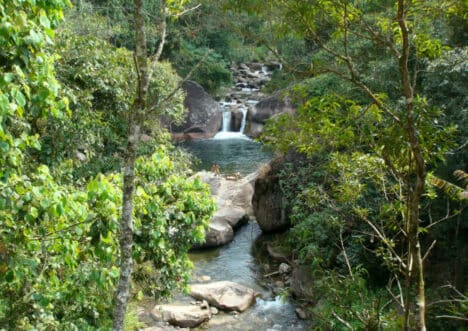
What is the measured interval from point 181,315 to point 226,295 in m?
1.25

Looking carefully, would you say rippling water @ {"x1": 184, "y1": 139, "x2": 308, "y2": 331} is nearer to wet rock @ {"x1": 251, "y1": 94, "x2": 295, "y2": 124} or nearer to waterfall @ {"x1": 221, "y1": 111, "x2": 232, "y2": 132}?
wet rock @ {"x1": 251, "y1": 94, "x2": 295, "y2": 124}

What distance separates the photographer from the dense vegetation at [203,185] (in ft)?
12.0

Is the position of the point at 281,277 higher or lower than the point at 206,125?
lower

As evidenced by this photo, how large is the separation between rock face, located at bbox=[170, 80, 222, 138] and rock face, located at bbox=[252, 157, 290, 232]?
14549mm

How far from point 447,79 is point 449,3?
16.0ft

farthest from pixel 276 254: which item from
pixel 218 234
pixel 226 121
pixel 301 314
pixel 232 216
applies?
pixel 226 121

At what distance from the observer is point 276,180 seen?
13422 mm

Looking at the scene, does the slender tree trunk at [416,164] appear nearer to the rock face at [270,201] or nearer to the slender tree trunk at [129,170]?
the slender tree trunk at [129,170]

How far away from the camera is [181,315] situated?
952cm

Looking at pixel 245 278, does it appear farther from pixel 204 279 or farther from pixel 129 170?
pixel 129 170

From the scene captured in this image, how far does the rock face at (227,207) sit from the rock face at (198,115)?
989 cm

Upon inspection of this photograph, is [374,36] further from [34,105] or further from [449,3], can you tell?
[34,105]

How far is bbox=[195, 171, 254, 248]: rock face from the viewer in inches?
539

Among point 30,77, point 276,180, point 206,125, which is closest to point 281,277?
point 276,180
